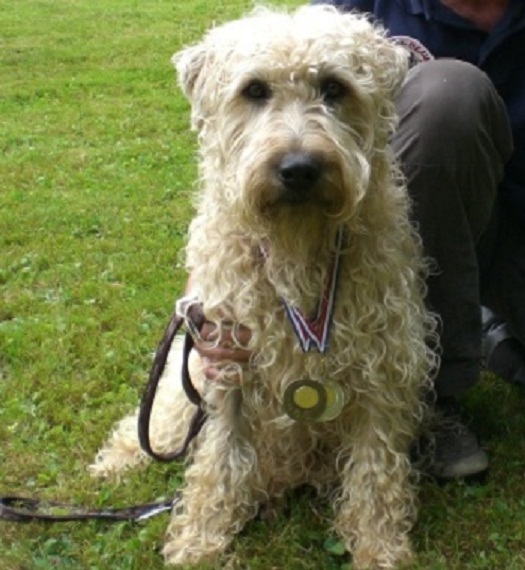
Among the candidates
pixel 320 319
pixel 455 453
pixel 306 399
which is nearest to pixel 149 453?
pixel 306 399

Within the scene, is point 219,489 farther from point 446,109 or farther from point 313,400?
point 446,109

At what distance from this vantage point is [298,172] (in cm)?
253

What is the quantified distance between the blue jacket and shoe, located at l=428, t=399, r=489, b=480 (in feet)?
2.71

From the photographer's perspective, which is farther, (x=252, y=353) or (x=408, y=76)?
(x=408, y=76)

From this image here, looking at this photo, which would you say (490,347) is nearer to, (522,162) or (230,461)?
(522,162)

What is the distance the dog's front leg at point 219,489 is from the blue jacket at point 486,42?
4.39 feet

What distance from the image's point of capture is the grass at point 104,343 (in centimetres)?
314

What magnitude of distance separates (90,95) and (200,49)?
7816 millimetres

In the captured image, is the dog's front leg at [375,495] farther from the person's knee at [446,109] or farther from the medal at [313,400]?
the person's knee at [446,109]

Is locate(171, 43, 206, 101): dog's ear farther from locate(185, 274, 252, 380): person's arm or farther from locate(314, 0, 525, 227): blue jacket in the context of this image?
locate(314, 0, 525, 227): blue jacket

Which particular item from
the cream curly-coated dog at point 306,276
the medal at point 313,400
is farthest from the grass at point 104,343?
the medal at point 313,400

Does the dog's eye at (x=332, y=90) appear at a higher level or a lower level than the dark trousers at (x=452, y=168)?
higher

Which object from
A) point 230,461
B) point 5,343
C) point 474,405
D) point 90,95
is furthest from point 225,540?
point 90,95

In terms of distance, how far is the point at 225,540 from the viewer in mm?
3135
